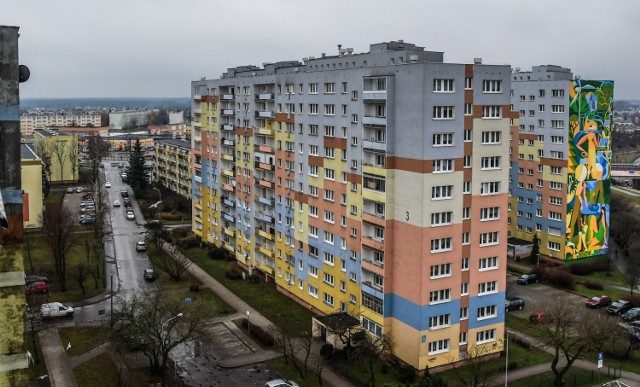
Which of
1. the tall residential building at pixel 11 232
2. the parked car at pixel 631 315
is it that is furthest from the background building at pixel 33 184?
the tall residential building at pixel 11 232

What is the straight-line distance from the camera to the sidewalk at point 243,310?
39688 mm

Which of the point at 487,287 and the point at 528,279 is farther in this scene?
the point at 528,279

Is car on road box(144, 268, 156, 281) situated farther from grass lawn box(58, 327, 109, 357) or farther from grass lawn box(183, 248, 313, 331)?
grass lawn box(58, 327, 109, 357)

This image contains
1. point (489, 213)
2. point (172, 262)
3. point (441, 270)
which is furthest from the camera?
point (172, 262)

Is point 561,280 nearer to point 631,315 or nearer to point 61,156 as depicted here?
point 631,315

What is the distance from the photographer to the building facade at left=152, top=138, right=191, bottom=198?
4166 inches

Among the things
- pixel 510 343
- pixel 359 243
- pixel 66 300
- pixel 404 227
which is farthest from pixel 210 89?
pixel 510 343

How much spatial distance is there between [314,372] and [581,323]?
56.4 feet

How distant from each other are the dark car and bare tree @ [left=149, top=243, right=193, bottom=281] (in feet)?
128

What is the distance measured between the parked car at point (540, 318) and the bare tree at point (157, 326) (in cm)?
2594

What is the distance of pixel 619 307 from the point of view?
173 ft

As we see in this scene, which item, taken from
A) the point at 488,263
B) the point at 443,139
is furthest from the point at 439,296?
the point at 443,139

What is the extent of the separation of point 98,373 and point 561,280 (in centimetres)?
4251

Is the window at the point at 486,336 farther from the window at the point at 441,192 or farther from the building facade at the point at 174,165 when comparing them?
the building facade at the point at 174,165
